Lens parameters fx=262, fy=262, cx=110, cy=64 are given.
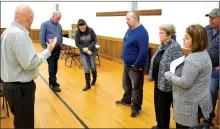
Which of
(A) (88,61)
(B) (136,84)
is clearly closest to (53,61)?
(A) (88,61)

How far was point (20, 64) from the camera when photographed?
7.48 feet

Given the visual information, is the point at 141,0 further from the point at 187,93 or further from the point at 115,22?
the point at 187,93

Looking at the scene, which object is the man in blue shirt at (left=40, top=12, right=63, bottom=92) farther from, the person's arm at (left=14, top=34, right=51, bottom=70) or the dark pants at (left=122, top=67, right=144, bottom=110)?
the person's arm at (left=14, top=34, right=51, bottom=70)

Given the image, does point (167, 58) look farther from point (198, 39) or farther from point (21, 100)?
point (21, 100)

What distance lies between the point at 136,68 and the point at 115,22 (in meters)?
4.48

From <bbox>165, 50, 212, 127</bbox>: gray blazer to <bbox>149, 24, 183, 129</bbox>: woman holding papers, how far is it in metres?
0.42

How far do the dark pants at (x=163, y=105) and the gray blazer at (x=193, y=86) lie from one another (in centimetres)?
47

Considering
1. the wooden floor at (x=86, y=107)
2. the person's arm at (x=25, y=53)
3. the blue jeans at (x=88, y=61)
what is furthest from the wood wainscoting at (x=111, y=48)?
the person's arm at (x=25, y=53)

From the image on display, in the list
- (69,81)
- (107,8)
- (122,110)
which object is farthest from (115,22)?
(122,110)

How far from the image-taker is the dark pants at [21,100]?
2.37 meters

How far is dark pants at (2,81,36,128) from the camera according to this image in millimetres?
2365

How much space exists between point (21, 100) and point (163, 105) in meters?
1.41

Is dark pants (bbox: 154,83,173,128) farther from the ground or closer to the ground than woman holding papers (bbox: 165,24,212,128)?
closer to the ground

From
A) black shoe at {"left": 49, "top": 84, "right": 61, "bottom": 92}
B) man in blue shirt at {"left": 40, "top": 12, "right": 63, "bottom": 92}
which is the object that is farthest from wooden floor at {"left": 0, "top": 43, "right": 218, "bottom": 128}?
man in blue shirt at {"left": 40, "top": 12, "right": 63, "bottom": 92}
